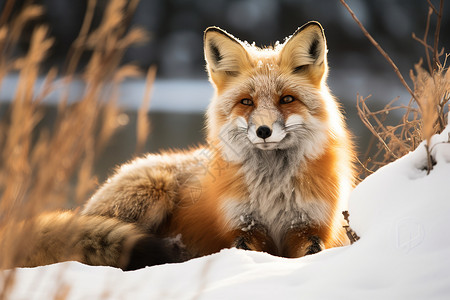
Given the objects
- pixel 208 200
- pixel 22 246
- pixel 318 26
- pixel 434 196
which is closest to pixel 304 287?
pixel 434 196

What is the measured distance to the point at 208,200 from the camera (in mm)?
2816

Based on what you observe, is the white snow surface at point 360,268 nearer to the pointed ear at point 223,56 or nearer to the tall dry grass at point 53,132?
the tall dry grass at point 53,132

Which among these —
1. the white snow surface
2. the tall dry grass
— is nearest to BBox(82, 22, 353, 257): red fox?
the white snow surface

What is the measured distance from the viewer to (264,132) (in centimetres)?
234

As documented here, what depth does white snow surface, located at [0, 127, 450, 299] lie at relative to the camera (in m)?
1.33

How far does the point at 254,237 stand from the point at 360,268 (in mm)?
1103

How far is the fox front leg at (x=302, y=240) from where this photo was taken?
7.82 feet

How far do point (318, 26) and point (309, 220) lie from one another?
108cm

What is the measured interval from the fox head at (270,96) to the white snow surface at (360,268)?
0.67m

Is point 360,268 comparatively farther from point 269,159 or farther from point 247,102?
point 247,102

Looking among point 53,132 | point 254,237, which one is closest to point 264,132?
point 254,237

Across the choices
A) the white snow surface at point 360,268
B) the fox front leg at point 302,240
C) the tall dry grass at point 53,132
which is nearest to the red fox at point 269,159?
the fox front leg at point 302,240

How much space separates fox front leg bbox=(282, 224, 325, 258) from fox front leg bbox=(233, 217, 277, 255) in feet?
0.30

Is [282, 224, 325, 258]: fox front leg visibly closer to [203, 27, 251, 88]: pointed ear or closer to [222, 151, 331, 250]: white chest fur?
[222, 151, 331, 250]: white chest fur
